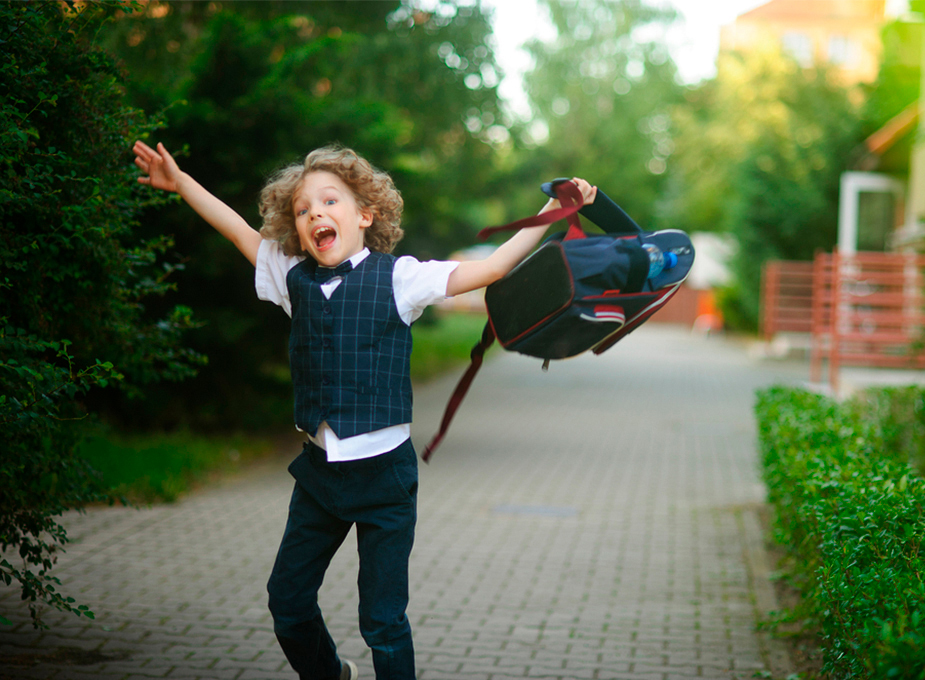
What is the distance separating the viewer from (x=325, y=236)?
2871 mm

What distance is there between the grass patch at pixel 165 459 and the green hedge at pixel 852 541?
13.7 ft

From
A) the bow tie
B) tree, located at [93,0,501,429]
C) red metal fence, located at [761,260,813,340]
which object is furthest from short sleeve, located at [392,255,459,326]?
red metal fence, located at [761,260,813,340]

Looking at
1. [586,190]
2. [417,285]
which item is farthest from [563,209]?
[417,285]

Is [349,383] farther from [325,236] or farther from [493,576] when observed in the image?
[493,576]

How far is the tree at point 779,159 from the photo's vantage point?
82.9ft

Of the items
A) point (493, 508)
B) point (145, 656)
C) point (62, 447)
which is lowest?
point (493, 508)

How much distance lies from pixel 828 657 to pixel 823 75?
27.6 metres

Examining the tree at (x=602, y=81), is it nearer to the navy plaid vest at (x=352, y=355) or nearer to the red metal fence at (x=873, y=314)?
the red metal fence at (x=873, y=314)

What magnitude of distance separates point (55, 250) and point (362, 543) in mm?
1374

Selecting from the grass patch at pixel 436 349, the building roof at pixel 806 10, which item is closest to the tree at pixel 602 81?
the grass patch at pixel 436 349

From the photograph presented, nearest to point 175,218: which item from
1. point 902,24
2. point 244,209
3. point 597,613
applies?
point 244,209

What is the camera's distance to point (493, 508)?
23.0ft

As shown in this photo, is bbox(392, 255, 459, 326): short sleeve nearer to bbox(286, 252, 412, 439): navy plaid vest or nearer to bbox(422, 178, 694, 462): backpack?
bbox(286, 252, 412, 439): navy plaid vest

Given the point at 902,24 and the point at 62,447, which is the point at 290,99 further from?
the point at 902,24
